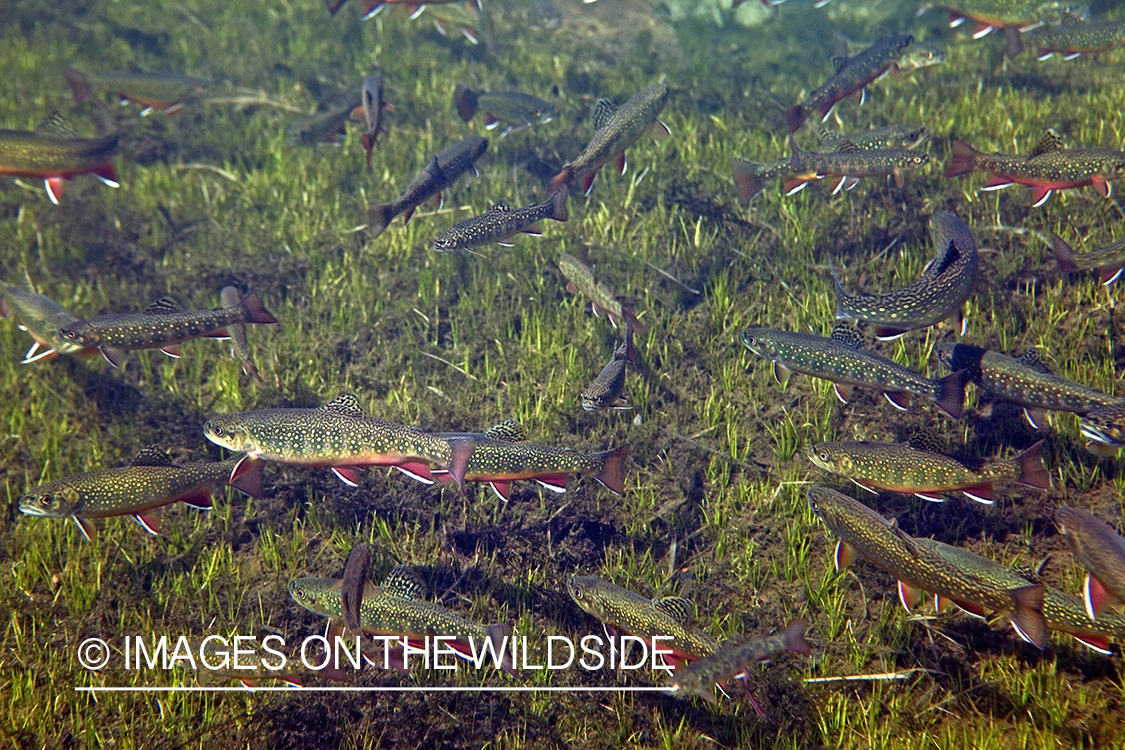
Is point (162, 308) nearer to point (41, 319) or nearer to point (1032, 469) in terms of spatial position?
point (41, 319)

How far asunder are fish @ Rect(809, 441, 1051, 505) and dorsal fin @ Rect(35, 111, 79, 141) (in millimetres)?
7236

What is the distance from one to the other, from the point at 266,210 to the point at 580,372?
16.8 feet

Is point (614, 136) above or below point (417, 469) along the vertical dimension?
above

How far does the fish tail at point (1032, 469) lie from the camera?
14.0 feet

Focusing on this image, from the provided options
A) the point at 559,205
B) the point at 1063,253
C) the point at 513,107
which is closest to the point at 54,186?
the point at 559,205

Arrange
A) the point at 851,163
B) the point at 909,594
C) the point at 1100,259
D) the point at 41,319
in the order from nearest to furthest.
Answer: the point at 909,594, the point at 1100,259, the point at 41,319, the point at 851,163

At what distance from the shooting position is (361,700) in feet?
14.4

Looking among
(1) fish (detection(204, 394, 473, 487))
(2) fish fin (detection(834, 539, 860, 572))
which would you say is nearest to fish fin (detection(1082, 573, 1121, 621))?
(2) fish fin (detection(834, 539, 860, 572))

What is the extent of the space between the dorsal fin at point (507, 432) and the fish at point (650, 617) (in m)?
1.09

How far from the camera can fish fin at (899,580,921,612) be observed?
4133 millimetres

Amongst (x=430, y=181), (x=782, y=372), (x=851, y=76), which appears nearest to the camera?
(x=782, y=372)

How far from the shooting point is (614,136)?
6.51 meters

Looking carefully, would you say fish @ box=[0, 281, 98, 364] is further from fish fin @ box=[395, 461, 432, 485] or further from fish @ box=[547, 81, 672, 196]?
fish @ box=[547, 81, 672, 196]

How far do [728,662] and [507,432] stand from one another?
2.15 meters
